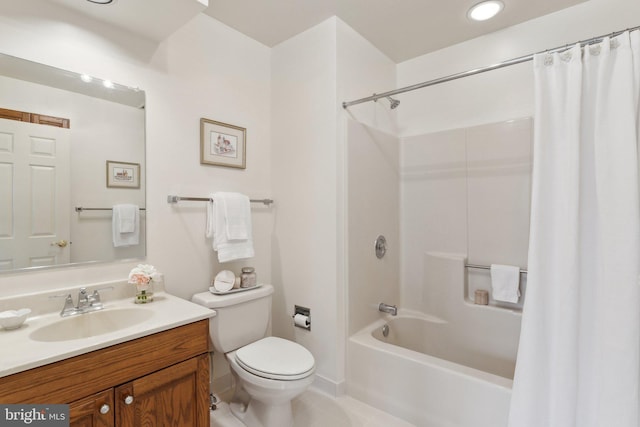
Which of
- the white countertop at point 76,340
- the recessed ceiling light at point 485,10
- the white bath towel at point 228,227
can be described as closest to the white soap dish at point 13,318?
the white countertop at point 76,340

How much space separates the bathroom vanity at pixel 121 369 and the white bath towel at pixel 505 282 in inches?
73.6

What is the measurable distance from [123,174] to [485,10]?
93.2 inches

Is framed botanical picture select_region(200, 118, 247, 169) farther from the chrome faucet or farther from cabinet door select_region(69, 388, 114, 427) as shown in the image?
cabinet door select_region(69, 388, 114, 427)

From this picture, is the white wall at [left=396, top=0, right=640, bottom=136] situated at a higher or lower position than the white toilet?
higher

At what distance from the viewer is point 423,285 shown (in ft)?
8.52

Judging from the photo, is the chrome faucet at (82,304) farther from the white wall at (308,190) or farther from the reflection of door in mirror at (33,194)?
the white wall at (308,190)

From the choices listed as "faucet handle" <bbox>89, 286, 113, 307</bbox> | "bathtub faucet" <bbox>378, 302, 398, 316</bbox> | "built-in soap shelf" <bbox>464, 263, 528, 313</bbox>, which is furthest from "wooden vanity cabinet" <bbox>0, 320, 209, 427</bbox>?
"built-in soap shelf" <bbox>464, 263, 528, 313</bbox>

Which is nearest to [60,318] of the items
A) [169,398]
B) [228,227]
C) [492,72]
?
[169,398]

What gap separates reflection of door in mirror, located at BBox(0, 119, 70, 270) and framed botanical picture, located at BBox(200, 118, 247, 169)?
71 cm

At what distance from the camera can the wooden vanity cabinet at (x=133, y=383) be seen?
102 cm

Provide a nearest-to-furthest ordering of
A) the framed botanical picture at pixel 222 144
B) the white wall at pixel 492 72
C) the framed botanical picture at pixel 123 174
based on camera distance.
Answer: the framed botanical picture at pixel 123 174 → the white wall at pixel 492 72 → the framed botanical picture at pixel 222 144

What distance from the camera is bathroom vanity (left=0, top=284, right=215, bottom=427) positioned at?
1010 millimetres

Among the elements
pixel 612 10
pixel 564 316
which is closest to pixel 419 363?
pixel 564 316

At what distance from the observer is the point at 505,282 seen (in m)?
2.17
